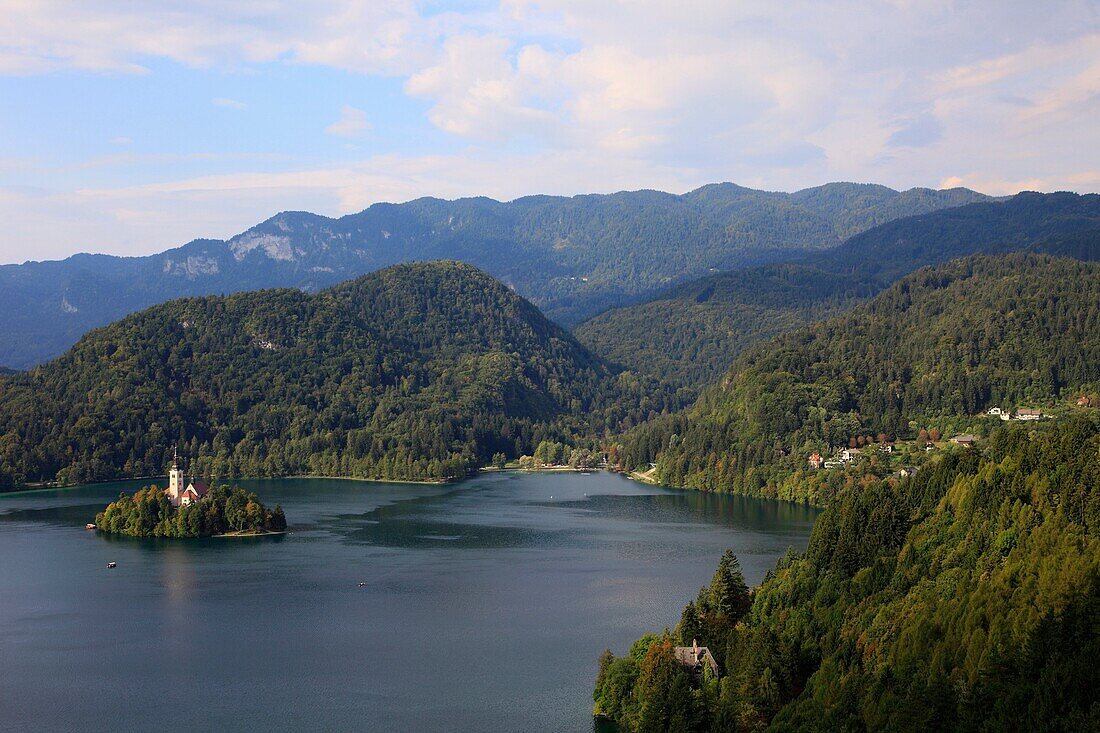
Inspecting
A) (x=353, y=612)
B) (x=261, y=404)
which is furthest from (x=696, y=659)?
(x=261, y=404)

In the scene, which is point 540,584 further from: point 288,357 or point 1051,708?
point 288,357

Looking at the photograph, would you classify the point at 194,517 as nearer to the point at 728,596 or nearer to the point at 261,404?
the point at 728,596

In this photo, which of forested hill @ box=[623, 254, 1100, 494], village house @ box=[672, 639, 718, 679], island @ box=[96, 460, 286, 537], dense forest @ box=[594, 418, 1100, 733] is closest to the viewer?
dense forest @ box=[594, 418, 1100, 733]

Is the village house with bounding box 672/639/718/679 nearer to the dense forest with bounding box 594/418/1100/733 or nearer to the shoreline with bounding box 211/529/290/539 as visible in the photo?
the dense forest with bounding box 594/418/1100/733

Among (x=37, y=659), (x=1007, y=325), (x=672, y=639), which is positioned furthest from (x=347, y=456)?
(x=672, y=639)

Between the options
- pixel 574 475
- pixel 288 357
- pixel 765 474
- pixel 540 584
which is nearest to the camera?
pixel 540 584

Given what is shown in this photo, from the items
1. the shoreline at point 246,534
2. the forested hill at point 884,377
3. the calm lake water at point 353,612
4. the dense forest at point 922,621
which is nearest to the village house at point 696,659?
the dense forest at point 922,621

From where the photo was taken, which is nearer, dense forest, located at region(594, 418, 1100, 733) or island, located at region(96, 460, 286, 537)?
dense forest, located at region(594, 418, 1100, 733)

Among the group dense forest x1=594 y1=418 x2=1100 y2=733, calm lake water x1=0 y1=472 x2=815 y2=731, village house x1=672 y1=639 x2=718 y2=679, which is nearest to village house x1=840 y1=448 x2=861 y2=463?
calm lake water x1=0 y1=472 x2=815 y2=731
